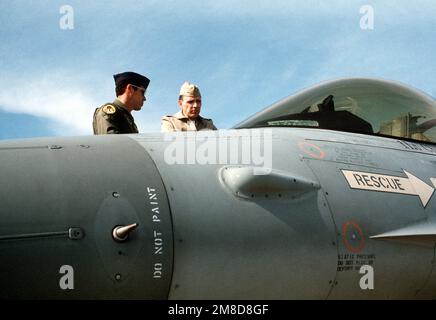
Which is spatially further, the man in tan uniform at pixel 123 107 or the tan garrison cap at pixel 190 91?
the tan garrison cap at pixel 190 91

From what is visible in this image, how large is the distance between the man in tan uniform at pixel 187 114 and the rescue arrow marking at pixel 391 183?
2.49 metres

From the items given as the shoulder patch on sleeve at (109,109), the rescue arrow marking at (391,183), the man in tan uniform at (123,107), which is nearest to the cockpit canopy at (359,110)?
the rescue arrow marking at (391,183)

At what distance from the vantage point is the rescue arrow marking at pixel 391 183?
5035 mm

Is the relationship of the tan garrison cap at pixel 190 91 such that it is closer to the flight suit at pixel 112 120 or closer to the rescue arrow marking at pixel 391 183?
the flight suit at pixel 112 120

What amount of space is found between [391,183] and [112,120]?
2651 mm

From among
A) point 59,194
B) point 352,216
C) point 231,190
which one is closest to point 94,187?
point 59,194

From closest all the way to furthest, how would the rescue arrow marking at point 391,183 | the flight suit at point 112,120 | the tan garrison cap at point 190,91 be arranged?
the rescue arrow marking at point 391,183
the flight suit at point 112,120
the tan garrison cap at point 190,91

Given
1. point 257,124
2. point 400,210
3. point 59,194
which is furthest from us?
point 257,124

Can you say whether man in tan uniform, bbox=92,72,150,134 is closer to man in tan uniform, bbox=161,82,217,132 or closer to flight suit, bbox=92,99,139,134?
flight suit, bbox=92,99,139,134

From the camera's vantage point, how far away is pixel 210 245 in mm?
4109

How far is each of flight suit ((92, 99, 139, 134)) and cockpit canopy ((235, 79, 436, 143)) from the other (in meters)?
1.10

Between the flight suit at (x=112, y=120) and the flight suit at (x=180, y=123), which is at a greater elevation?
the flight suit at (x=180, y=123)

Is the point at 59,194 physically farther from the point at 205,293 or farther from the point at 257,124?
the point at 257,124
